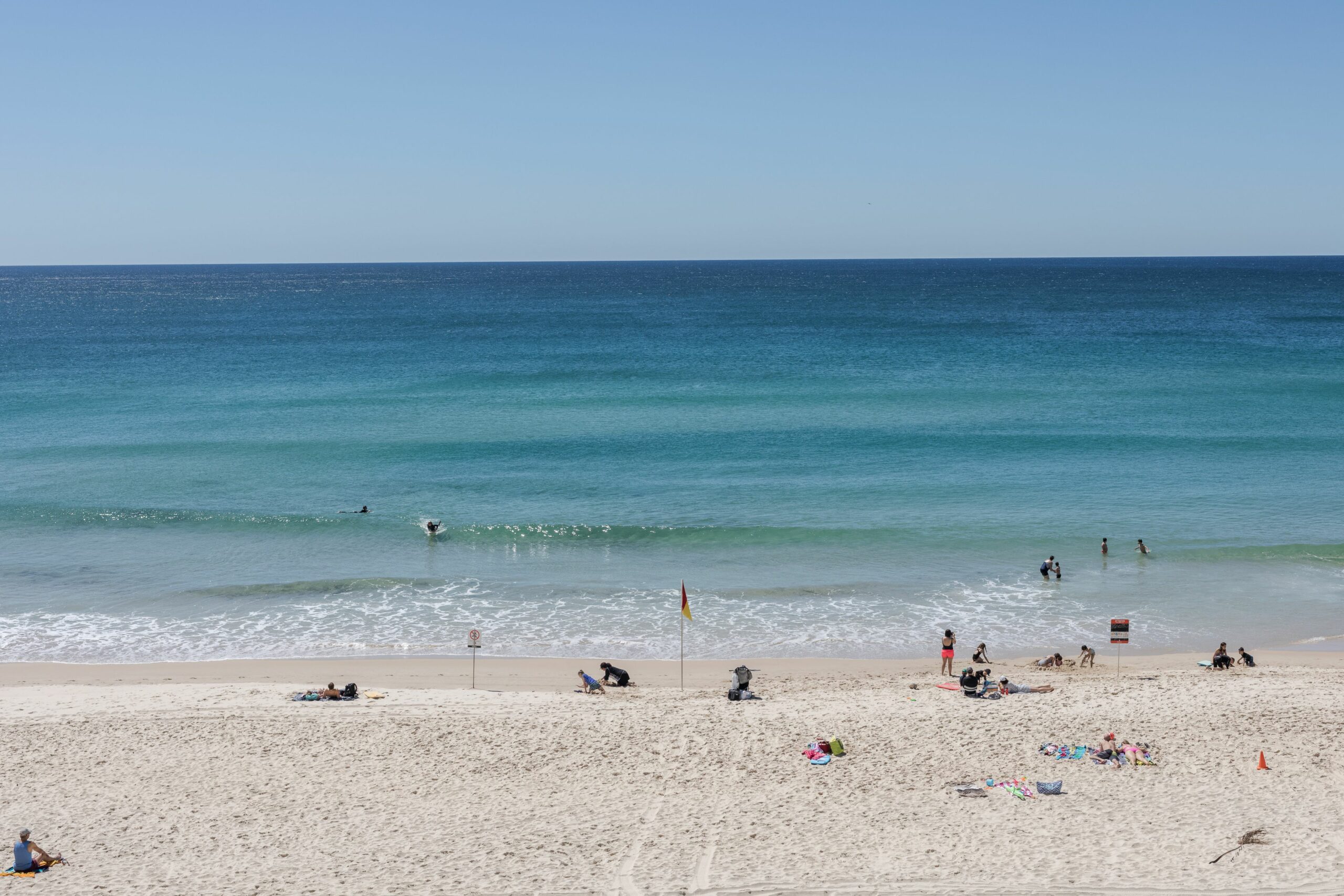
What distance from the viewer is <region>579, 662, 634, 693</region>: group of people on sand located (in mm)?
20297

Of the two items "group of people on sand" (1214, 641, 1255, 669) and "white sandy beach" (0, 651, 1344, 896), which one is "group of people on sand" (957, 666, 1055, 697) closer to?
"white sandy beach" (0, 651, 1344, 896)

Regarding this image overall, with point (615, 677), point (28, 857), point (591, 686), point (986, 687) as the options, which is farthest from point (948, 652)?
point (28, 857)

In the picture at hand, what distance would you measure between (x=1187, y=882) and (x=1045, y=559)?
654 inches

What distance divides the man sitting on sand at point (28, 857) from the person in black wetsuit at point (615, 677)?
9912 mm

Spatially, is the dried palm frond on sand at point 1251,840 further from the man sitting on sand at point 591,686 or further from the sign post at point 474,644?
the sign post at point 474,644

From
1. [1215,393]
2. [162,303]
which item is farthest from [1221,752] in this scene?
[162,303]

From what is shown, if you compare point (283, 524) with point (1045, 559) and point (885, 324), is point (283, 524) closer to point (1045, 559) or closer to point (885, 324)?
point (1045, 559)

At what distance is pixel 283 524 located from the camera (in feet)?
105

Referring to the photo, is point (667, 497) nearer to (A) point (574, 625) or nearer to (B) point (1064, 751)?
(A) point (574, 625)

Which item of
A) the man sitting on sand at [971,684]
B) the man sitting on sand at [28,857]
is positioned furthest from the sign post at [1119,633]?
the man sitting on sand at [28,857]

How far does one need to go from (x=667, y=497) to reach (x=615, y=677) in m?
13.7

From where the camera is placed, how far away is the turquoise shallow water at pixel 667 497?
974 inches

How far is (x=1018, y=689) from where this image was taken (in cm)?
1945

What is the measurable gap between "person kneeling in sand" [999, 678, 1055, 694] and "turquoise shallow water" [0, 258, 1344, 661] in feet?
12.1
